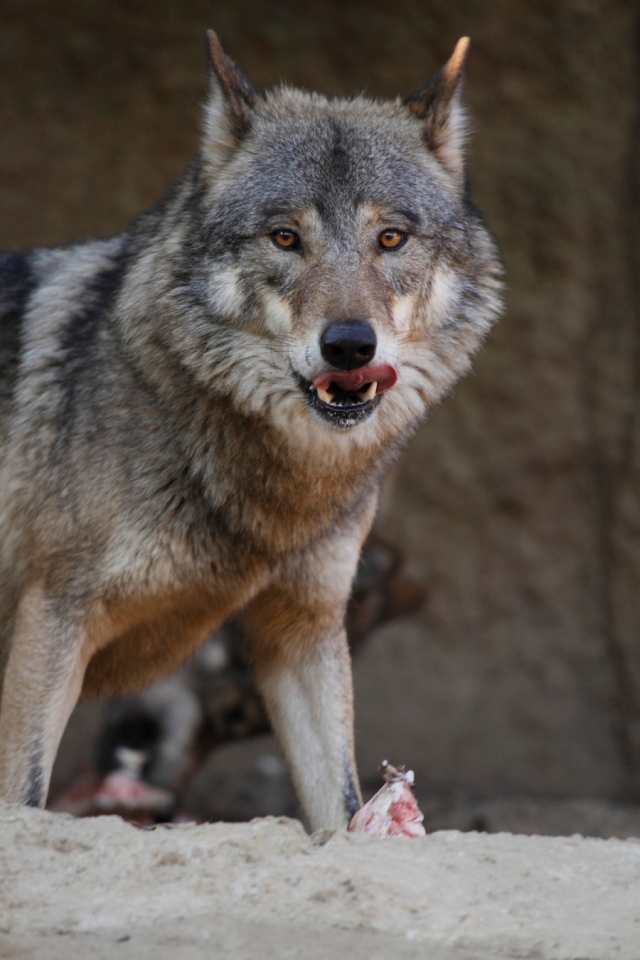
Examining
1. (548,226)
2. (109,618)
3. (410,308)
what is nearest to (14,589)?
(109,618)

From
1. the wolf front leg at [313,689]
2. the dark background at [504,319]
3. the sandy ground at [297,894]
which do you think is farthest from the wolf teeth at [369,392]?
the dark background at [504,319]

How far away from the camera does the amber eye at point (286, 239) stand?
13.3 ft

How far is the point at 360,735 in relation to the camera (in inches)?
331

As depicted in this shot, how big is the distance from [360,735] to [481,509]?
4.77 feet

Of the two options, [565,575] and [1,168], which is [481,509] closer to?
[565,575]

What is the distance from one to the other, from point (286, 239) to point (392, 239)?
0.30 m

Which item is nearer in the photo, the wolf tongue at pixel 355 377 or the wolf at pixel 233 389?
the wolf tongue at pixel 355 377

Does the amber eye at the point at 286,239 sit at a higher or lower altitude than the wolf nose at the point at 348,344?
higher

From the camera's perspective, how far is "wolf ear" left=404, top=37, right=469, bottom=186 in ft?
14.5

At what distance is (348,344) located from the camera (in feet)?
12.4

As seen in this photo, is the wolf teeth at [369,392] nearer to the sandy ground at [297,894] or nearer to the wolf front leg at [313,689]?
the wolf front leg at [313,689]

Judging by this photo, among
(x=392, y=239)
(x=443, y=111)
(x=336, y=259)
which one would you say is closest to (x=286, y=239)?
(x=336, y=259)

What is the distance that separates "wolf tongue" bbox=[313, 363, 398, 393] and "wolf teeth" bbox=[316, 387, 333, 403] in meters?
0.01

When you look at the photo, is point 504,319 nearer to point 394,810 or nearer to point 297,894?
point 394,810
